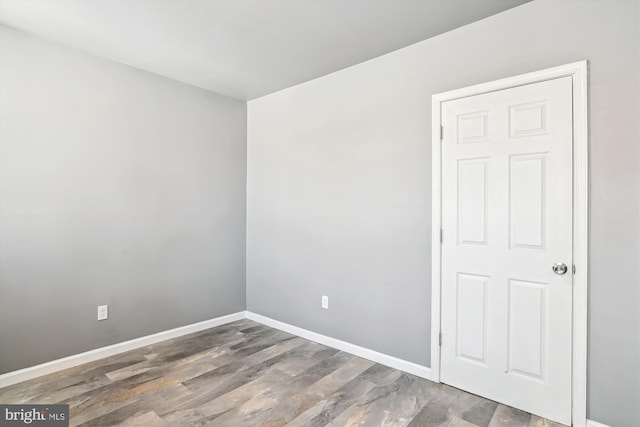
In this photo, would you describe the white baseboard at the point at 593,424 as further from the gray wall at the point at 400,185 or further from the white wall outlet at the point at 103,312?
→ the white wall outlet at the point at 103,312

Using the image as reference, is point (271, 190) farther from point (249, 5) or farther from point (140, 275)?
point (249, 5)

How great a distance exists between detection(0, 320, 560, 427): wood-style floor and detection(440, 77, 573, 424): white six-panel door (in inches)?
8.8

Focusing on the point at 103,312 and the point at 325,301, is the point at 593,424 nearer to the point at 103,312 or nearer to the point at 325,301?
the point at 325,301

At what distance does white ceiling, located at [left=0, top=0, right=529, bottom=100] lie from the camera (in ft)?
7.06

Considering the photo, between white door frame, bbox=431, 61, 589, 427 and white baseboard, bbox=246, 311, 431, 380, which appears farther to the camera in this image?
white baseboard, bbox=246, 311, 431, 380

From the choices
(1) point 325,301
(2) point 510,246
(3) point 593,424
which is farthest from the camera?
(1) point 325,301

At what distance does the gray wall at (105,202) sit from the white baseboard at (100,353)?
0.05 meters

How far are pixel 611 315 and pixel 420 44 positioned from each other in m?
2.21

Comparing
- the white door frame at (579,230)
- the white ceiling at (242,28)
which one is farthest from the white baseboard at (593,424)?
the white ceiling at (242,28)

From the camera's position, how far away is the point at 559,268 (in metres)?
2.00

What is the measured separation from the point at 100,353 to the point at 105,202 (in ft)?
4.28

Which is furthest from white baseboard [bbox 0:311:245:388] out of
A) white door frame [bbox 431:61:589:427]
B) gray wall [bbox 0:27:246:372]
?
white door frame [bbox 431:61:589:427]

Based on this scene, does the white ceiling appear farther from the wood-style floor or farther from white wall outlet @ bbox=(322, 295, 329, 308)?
the wood-style floor

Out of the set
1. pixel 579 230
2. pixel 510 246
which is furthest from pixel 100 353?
pixel 579 230
